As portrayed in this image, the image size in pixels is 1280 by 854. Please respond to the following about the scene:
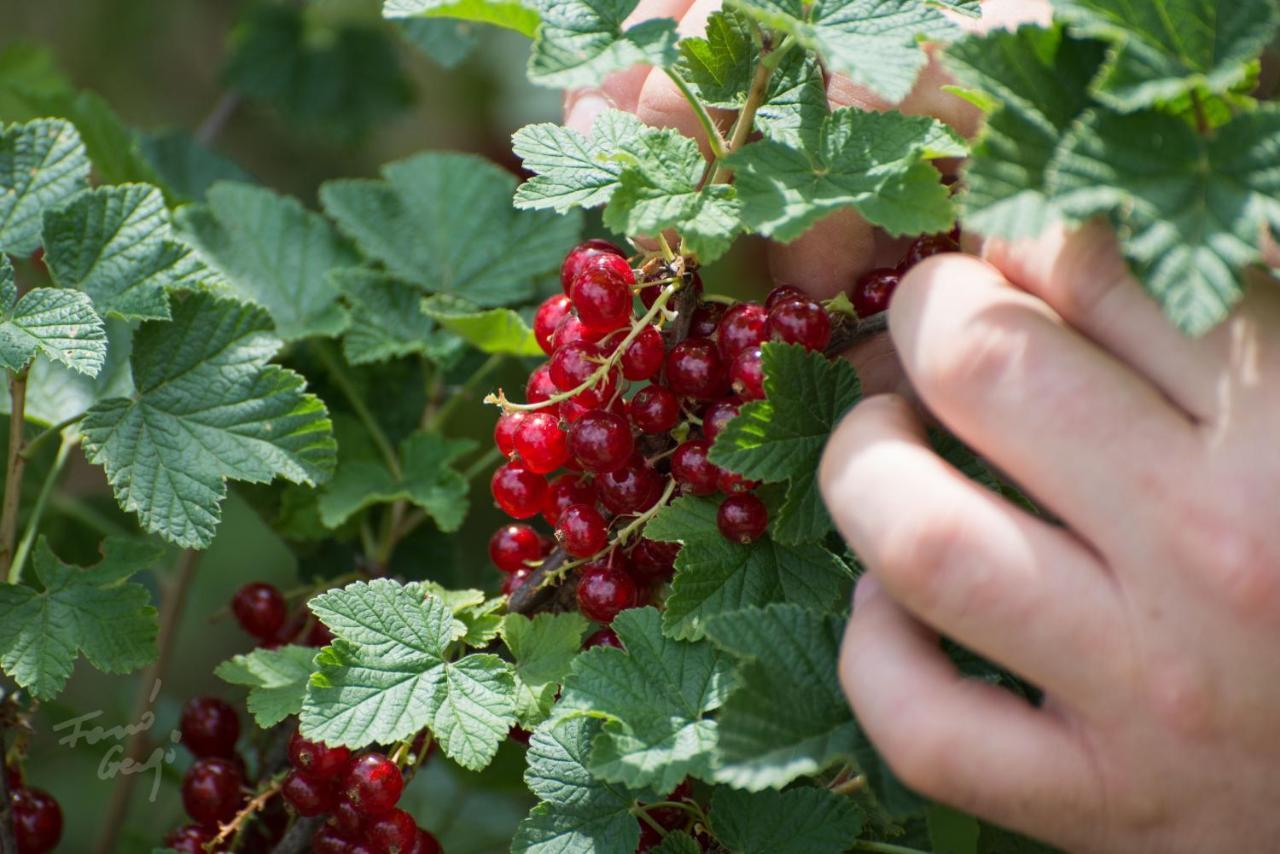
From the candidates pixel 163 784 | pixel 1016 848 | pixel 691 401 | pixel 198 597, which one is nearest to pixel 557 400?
pixel 691 401

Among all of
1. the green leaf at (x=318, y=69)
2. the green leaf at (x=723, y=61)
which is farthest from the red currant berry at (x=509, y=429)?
the green leaf at (x=318, y=69)

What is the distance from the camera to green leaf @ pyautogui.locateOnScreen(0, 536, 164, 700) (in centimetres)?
67

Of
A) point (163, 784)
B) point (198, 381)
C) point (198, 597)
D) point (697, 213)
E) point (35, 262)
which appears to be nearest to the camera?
point (697, 213)

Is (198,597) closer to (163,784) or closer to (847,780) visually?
(163,784)

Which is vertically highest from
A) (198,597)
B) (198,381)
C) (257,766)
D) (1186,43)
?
(1186,43)

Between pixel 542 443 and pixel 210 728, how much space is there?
401 millimetres

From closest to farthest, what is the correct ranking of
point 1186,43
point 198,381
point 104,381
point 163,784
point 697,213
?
point 1186,43 → point 697,213 → point 198,381 → point 104,381 → point 163,784

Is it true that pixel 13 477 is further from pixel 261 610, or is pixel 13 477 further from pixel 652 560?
pixel 652 560

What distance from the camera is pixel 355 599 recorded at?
644 millimetres

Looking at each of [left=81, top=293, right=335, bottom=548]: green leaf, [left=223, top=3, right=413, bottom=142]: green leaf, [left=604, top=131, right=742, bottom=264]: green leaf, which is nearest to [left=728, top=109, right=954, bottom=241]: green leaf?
[left=604, top=131, right=742, bottom=264]: green leaf

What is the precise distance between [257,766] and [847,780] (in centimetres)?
44

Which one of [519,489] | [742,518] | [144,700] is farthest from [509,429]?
[144,700]

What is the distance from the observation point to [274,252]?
3.05 ft

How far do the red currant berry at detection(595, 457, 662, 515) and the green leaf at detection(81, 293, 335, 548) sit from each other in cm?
20
